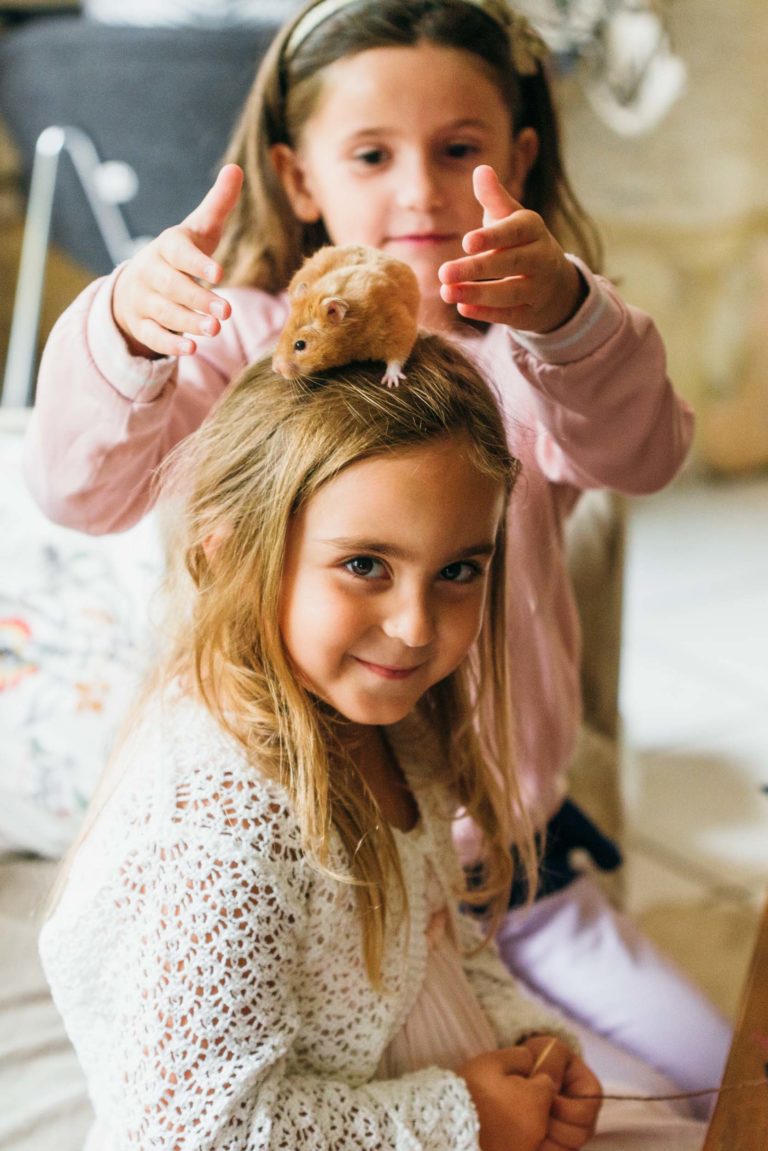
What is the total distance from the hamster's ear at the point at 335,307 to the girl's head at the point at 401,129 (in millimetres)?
133

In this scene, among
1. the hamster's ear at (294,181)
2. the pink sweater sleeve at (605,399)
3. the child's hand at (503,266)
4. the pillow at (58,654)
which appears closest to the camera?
the child's hand at (503,266)

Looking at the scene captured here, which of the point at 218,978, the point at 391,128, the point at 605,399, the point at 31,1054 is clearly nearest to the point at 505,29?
the point at 391,128

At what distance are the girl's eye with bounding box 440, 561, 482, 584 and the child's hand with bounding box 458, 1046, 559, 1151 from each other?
0.29 metres

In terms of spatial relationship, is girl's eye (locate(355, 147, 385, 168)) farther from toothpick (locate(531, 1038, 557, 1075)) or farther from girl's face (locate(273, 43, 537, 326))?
toothpick (locate(531, 1038, 557, 1075))

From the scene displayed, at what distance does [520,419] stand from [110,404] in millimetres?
229

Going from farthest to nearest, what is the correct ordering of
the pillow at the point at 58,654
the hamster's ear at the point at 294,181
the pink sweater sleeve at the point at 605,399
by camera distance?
1. the pillow at the point at 58,654
2. the hamster's ear at the point at 294,181
3. the pink sweater sleeve at the point at 605,399

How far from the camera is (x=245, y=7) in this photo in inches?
64.9

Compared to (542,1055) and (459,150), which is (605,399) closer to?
(459,150)

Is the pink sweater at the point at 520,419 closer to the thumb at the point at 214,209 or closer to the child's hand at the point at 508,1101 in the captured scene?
the thumb at the point at 214,209

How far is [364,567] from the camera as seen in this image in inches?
24.0

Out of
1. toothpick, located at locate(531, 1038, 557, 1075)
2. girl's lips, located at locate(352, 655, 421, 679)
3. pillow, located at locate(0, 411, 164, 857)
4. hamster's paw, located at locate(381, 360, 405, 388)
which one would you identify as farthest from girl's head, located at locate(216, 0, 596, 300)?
toothpick, located at locate(531, 1038, 557, 1075)

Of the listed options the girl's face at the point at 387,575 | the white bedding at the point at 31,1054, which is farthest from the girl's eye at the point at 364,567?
the white bedding at the point at 31,1054

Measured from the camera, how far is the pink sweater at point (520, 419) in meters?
0.63

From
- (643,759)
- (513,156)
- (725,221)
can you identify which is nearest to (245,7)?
(513,156)
